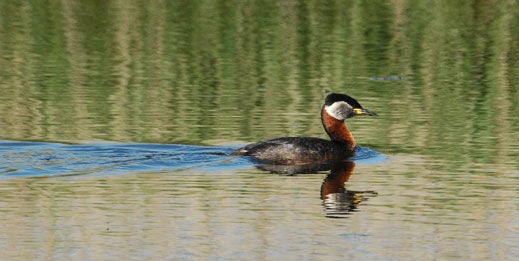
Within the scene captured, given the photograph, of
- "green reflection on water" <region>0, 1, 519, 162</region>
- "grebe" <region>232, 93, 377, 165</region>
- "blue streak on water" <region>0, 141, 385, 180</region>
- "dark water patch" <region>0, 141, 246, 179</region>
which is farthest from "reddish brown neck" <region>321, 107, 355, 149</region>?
"dark water patch" <region>0, 141, 246, 179</region>

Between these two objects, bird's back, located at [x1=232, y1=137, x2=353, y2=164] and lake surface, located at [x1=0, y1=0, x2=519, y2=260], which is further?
bird's back, located at [x1=232, y1=137, x2=353, y2=164]

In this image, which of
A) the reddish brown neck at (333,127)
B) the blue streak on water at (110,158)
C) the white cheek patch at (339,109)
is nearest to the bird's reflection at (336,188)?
the blue streak on water at (110,158)

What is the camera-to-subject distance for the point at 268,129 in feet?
54.7

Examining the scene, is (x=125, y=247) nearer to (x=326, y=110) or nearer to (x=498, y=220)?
(x=498, y=220)

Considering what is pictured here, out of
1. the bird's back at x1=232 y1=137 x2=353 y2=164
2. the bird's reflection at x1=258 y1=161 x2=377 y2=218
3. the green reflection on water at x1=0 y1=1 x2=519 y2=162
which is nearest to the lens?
the bird's reflection at x1=258 y1=161 x2=377 y2=218

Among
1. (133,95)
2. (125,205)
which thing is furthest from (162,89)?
(125,205)

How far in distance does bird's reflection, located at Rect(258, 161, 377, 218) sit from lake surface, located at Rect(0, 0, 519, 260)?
5 cm

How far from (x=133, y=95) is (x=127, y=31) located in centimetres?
618

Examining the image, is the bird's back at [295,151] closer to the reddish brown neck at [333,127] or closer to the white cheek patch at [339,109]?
the reddish brown neck at [333,127]

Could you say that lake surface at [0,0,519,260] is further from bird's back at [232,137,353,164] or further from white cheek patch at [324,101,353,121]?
white cheek patch at [324,101,353,121]

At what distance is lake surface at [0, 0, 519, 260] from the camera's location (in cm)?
1041

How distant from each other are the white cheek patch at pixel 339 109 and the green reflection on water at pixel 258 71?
436 millimetres

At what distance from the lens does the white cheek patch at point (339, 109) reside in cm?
1670

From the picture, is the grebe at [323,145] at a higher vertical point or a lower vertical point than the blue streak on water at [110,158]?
lower
